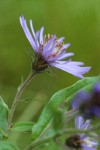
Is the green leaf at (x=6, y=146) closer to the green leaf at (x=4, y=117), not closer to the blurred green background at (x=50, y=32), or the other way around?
the green leaf at (x=4, y=117)

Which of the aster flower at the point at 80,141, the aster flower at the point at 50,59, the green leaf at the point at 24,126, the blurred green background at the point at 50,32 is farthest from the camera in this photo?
the blurred green background at the point at 50,32

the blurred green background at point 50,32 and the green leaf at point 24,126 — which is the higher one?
the green leaf at point 24,126

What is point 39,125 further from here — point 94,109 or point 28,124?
point 94,109

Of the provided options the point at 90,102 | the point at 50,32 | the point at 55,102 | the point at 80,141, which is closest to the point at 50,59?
the point at 55,102

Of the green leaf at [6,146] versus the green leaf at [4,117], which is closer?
the green leaf at [6,146]

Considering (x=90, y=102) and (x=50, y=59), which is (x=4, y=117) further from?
(x=90, y=102)

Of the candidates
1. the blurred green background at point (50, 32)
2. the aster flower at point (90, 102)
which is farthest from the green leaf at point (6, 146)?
the blurred green background at point (50, 32)

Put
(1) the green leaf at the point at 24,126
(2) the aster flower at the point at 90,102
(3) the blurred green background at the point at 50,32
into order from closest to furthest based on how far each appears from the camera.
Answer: (2) the aster flower at the point at 90,102
(1) the green leaf at the point at 24,126
(3) the blurred green background at the point at 50,32

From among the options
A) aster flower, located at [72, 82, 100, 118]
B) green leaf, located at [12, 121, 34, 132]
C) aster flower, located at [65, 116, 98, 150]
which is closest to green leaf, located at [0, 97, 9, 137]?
green leaf, located at [12, 121, 34, 132]
